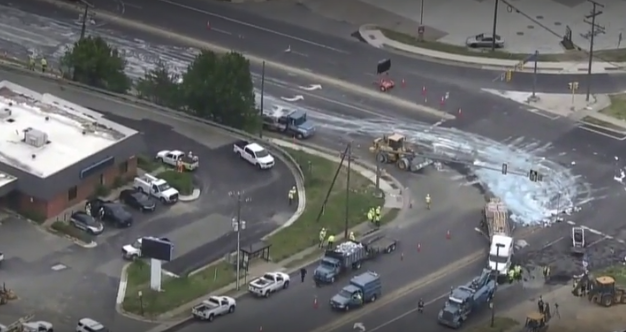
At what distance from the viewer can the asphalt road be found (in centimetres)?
12925

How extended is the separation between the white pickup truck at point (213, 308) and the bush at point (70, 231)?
918 cm

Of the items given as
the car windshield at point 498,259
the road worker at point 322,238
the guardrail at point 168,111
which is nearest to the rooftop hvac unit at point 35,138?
the guardrail at point 168,111

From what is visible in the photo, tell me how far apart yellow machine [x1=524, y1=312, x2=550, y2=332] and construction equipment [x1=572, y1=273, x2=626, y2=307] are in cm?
408

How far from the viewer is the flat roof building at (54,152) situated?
108062 millimetres

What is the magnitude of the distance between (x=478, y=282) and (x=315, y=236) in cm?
930

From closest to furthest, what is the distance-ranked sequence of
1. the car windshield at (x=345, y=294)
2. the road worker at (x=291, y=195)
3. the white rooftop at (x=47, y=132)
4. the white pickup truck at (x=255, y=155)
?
1. the car windshield at (x=345, y=294)
2. the white rooftop at (x=47, y=132)
3. the road worker at (x=291, y=195)
4. the white pickup truck at (x=255, y=155)

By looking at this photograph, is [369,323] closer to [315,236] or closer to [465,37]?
[315,236]

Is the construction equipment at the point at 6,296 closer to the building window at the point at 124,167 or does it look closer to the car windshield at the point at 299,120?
the building window at the point at 124,167

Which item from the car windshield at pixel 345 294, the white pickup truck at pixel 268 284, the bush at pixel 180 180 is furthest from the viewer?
the bush at pixel 180 180

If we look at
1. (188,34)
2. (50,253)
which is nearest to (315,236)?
(50,253)

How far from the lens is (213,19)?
136125 mm

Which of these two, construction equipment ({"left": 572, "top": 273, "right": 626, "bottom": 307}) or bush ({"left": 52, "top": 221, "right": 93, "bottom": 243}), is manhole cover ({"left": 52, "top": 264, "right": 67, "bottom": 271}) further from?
construction equipment ({"left": 572, "top": 273, "right": 626, "bottom": 307})

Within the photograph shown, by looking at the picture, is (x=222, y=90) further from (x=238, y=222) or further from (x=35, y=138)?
(x=238, y=222)

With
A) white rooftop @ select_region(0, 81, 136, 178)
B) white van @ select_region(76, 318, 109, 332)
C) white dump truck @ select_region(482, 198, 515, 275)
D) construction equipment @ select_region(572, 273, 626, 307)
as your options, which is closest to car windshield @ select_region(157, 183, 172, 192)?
white rooftop @ select_region(0, 81, 136, 178)
